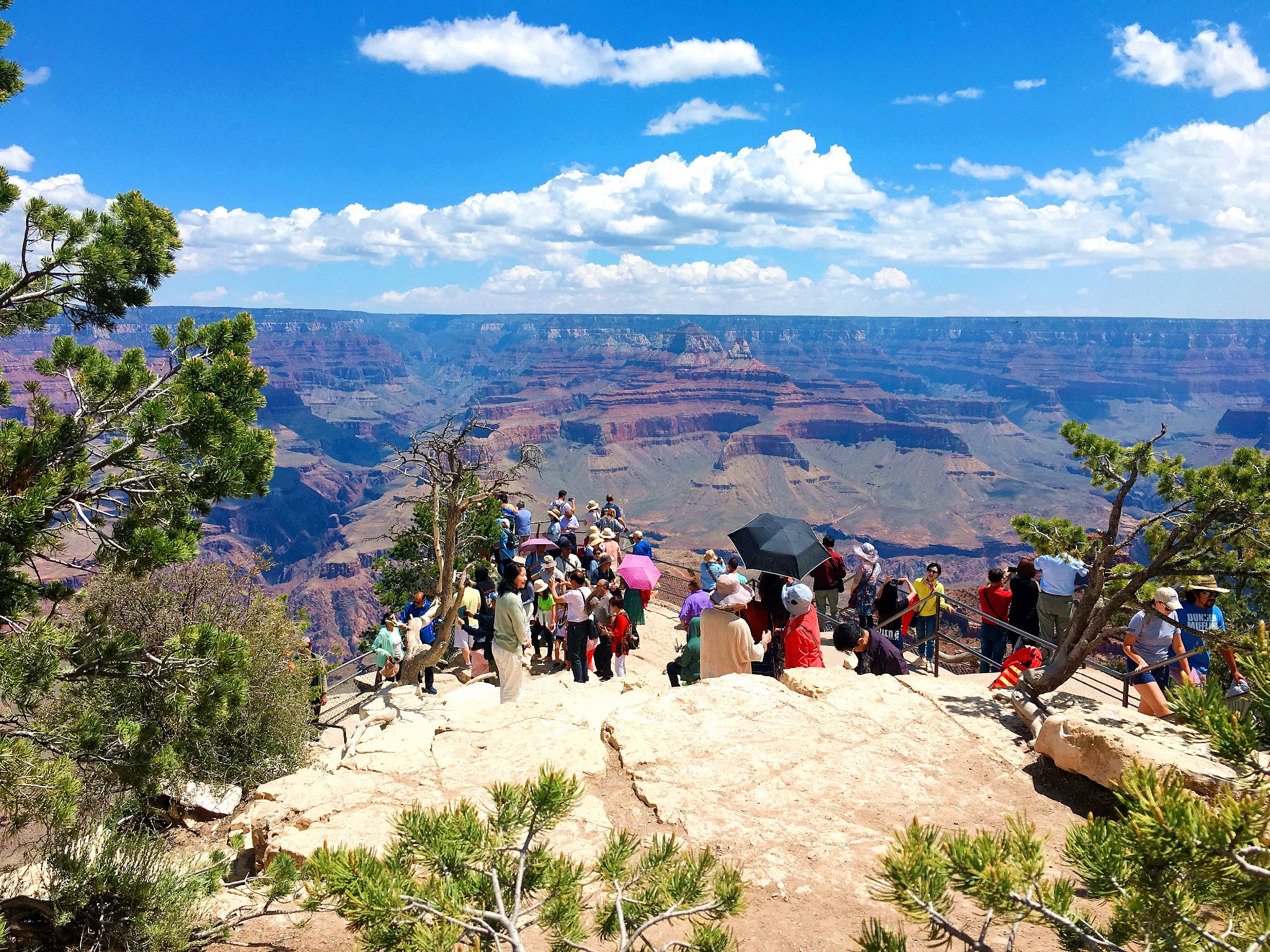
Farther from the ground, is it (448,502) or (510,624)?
(448,502)

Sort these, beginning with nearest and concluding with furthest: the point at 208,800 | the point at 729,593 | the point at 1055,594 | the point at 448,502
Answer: the point at 729,593, the point at 208,800, the point at 1055,594, the point at 448,502

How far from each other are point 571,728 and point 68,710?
6.76m

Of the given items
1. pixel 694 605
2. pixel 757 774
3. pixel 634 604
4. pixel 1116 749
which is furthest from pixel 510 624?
pixel 1116 749

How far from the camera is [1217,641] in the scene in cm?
618

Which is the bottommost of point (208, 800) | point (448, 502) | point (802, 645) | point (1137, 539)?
point (208, 800)

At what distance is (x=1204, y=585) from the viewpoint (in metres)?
8.65

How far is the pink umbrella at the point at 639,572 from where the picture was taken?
13.5 metres

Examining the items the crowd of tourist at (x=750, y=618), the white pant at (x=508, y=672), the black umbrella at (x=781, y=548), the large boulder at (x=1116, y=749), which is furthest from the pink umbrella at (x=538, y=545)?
the large boulder at (x=1116, y=749)

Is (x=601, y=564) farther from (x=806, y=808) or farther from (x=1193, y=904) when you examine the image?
(x=1193, y=904)

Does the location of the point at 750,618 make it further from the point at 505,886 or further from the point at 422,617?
the point at 505,886

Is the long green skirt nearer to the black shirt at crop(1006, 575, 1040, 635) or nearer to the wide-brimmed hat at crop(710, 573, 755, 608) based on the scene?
the wide-brimmed hat at crop(710, 573, 755, 608)

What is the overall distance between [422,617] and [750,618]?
6.19 m

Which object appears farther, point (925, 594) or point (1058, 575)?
point (925, 594)

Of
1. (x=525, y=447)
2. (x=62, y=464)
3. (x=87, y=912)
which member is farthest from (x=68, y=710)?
(x=525, y=447)
